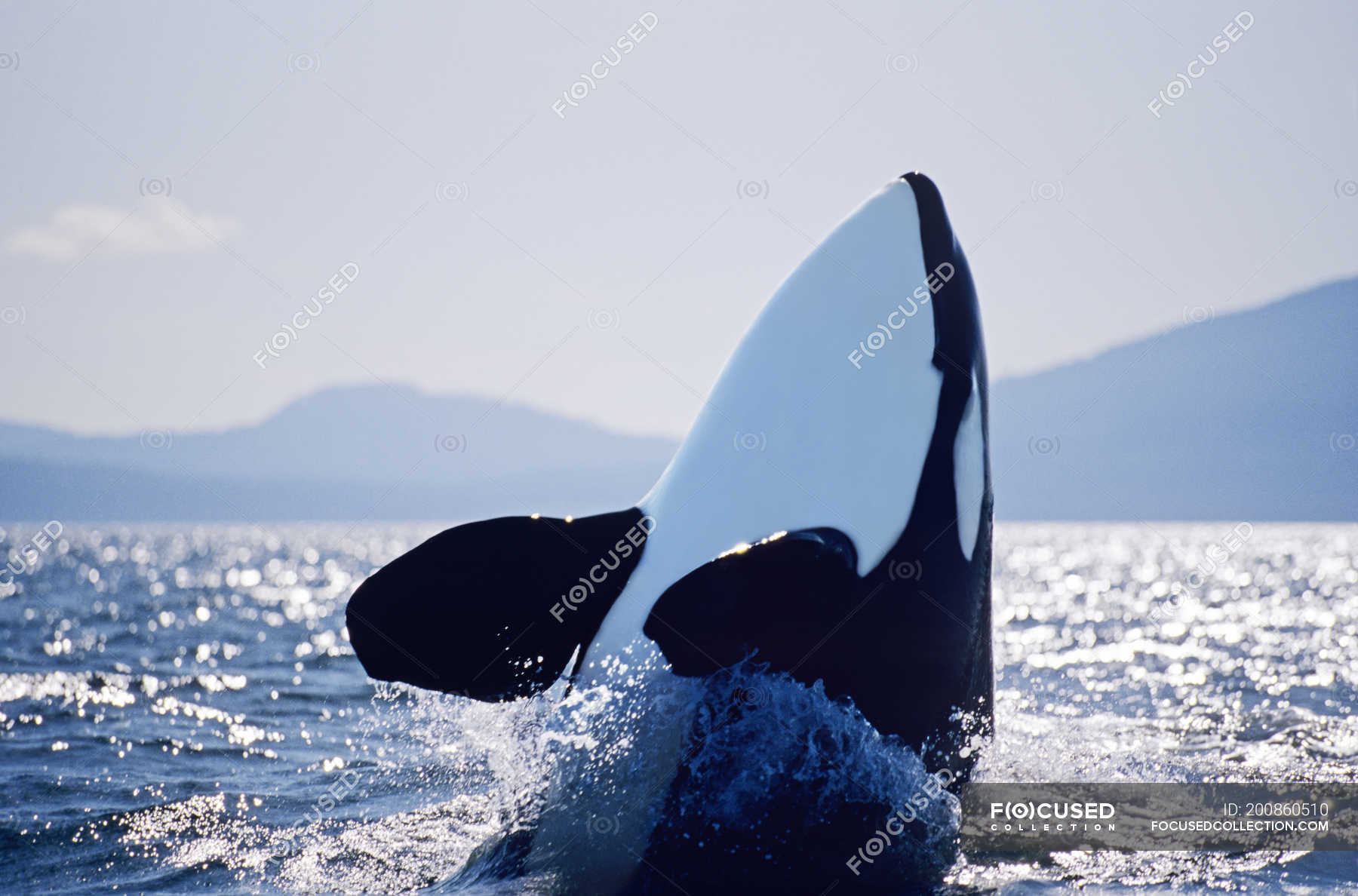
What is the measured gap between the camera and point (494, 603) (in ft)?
16.2

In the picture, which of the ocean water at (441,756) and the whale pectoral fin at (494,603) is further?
the ocean water at (441,756)

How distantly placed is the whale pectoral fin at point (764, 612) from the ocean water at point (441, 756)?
20 cm

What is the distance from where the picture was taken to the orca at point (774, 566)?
4.92m

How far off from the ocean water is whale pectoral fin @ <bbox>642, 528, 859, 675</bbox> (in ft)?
0.65

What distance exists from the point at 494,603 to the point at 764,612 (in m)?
1.20

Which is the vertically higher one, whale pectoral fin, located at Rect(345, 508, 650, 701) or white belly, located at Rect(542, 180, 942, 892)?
white belly, located at Rect(542, 180, 942, 892)

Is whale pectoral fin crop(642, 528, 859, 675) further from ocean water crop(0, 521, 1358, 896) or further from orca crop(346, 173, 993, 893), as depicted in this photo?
ocean water crop(0, 521, 1358, 896)

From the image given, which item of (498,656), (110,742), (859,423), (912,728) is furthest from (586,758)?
(110,742)

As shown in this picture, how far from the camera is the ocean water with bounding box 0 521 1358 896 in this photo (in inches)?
207
